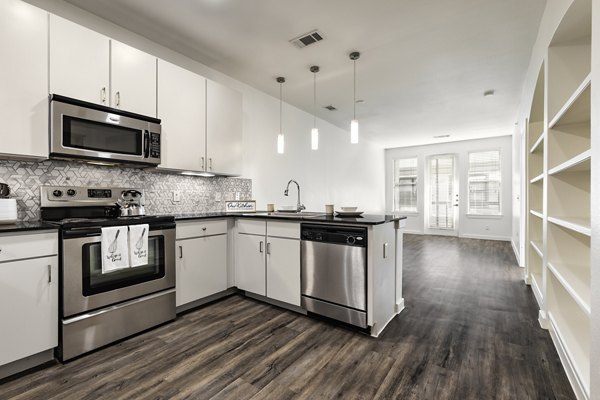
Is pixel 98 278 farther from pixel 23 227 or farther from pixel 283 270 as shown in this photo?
pixel 283 270

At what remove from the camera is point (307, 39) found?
9.42 ft

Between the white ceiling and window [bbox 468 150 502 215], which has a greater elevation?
the white ceiling

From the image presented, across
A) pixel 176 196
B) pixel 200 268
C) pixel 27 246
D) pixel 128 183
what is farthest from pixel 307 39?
pixel 27 246

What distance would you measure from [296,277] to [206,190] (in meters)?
1.63

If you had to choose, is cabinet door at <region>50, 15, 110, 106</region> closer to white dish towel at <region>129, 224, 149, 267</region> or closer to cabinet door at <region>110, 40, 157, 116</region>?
cabinet door at <region>110, 40, 157, 116</region>

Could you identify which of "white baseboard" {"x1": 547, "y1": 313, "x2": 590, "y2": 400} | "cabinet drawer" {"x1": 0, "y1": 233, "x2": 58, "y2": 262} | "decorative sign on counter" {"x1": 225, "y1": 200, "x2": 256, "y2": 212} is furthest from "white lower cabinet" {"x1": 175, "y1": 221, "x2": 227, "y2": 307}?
"white baseboard" {"x1": 547, "y1": 313, "x2": 590, "y2": 400}

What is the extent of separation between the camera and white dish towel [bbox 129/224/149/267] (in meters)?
2.16

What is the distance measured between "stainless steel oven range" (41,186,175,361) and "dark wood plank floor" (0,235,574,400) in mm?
147

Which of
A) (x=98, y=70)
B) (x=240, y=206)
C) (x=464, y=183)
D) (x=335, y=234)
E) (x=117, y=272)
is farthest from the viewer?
(x=464, y=183)

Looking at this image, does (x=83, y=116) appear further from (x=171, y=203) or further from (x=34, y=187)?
(x=171, y=203)

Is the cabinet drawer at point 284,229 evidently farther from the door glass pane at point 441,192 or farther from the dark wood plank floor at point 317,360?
the door glass pane at point 441,192

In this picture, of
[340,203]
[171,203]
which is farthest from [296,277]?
[340,203]

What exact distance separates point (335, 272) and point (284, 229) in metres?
0.66

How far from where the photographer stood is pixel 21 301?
1.72 metres
